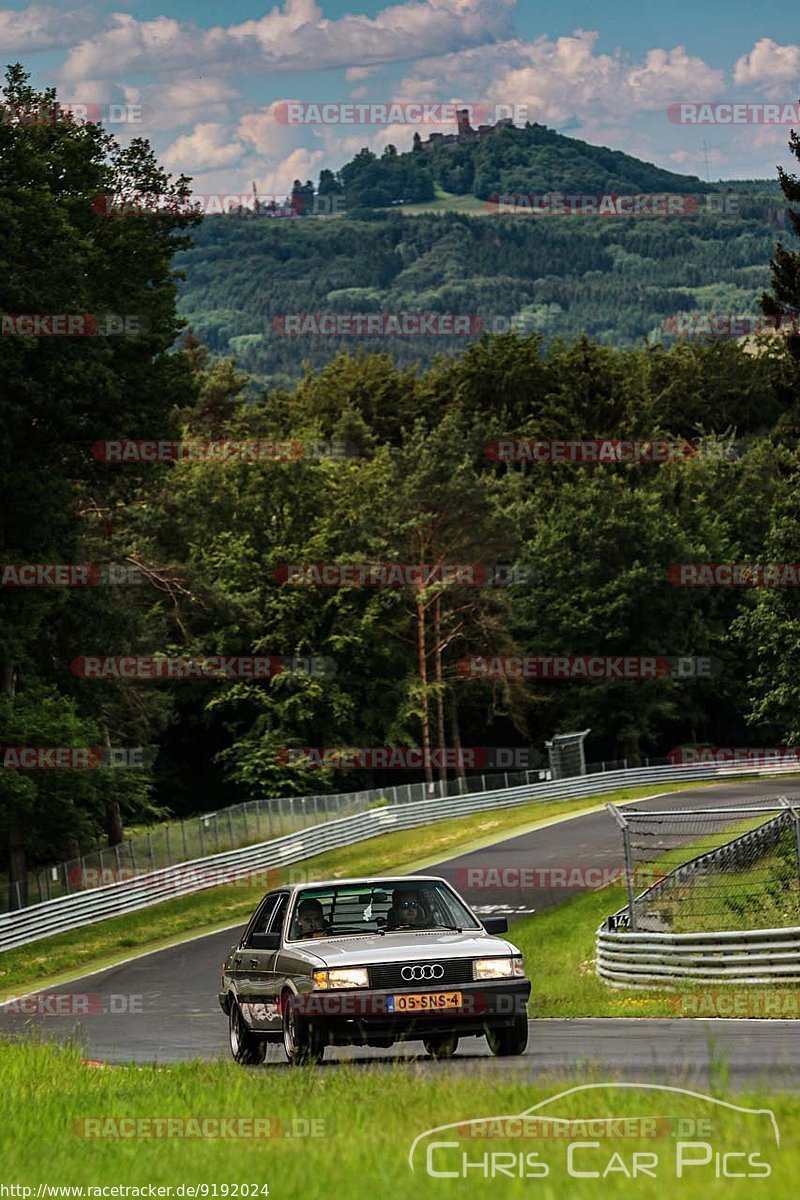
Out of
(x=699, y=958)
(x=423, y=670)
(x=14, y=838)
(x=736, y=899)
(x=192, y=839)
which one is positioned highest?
(x=699, y=958)

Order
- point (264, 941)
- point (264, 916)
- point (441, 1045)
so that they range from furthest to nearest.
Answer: point (264, 916)
point (264, 941)
point (441, 1045)

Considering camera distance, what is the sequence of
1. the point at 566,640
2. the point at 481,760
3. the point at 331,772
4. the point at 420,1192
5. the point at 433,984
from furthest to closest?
the point at 481,760
the point at 566,640
the point at 331,772
the point at 433,984
the point at 420,1192

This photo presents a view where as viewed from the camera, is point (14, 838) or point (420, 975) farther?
point (14, 838)

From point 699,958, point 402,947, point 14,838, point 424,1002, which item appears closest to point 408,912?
point 402,947

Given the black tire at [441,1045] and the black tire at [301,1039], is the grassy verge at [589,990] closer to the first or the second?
the black tire at [441,1045]

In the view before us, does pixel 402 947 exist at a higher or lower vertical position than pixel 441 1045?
higher

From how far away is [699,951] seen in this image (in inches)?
861

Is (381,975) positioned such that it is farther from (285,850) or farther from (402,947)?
(285,850)

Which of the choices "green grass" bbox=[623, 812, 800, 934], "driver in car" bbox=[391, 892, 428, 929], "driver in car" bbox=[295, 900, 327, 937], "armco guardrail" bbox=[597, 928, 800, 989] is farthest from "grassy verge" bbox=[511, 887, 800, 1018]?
"driver in car" bbox=[295, 900, 327, 937]

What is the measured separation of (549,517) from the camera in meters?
90.1

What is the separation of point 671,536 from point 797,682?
86.7ft

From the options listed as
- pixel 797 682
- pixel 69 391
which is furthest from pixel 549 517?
pixel 69 391

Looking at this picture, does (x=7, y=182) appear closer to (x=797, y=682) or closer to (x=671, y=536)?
(x=797, y=682)

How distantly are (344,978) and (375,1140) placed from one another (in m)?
5.61
